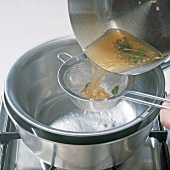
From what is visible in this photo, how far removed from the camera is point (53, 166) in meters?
0.92

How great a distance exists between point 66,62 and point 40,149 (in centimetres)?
29

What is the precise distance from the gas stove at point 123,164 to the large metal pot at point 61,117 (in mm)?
71

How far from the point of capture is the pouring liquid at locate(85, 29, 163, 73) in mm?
980

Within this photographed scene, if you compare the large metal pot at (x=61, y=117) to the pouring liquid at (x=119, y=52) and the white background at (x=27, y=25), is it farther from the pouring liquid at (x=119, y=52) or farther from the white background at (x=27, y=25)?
the white background at (x=27, y=25)

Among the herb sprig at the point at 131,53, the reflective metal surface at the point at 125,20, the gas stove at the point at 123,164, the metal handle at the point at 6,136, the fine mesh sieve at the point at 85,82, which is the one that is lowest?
the gas stove at the point at 123,164

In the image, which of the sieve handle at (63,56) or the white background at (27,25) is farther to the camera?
the white background at (27,25)

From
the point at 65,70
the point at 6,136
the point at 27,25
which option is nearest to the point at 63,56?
the point at 65,70

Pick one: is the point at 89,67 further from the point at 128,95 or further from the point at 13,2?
the point at 13,2

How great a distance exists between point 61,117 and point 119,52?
251 millimetres

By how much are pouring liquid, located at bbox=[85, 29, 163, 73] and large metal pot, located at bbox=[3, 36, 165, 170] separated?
0.05 metres

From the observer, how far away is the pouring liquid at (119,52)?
0.98m

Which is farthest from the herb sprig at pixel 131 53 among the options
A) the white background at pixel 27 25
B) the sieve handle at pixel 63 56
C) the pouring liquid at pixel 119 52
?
the white background at pixel 27 25

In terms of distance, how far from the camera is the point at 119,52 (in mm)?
1010

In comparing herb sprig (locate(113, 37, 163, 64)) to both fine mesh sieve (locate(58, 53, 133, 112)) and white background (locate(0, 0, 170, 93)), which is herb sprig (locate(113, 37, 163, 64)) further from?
white background (locate(0, 0, 170, 93))
